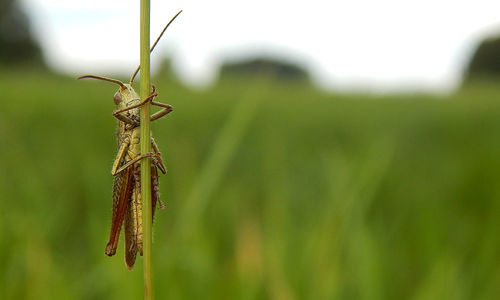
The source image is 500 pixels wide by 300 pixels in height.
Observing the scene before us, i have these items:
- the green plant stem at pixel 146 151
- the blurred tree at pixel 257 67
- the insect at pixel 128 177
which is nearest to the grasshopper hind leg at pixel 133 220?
the insect at pixel 128 177

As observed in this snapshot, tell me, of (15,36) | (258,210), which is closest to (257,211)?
(258,210)

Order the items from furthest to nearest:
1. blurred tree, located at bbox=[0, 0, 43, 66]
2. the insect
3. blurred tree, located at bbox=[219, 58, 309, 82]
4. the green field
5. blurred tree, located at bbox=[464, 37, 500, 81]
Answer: blurred tree, located at bbox=[0, 0, 43, 66] < blurred tree, located at bbox=[219, 58, 309, 82] < blurred tree, located at bbox=[464, 37, 500, 81] < the green field < the insect

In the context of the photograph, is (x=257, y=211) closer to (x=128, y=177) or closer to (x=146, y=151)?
(x=128, y=177)

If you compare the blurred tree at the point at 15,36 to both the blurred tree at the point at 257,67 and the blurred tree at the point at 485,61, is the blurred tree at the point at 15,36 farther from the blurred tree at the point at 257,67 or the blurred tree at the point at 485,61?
the blurred tree at the point at 485,61

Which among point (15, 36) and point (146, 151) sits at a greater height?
point (15, 36)

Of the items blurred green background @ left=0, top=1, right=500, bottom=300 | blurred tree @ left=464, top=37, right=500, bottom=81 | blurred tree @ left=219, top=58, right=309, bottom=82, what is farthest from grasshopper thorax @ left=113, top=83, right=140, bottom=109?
blurred tree @ left=464, top=37, right=500, bottom=81

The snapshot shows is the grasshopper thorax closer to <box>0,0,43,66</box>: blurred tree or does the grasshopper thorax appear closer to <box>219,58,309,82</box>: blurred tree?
<box>219,58,309,82</box>: blurred tree
